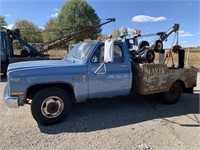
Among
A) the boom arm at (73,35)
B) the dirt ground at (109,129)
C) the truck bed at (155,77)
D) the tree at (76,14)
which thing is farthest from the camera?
the tree at (76,14)

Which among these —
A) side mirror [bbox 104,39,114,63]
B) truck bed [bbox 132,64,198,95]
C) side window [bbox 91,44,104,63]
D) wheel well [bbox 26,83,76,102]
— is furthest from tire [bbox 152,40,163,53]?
wheel well [bbox 26,83,76,102]

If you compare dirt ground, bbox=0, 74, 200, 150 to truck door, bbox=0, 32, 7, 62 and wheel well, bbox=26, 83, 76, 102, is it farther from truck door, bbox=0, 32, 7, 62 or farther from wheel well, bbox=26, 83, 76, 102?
truck door, bbox=0, 32, 7, 62

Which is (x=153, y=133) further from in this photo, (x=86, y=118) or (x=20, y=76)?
(x=20, y=76)

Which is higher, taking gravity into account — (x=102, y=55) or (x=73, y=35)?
(x=73, y=35)

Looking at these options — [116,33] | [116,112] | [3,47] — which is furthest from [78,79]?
[3,47]

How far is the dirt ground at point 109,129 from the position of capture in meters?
4.46

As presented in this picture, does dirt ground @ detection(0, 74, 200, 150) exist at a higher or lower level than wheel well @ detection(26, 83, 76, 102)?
lower

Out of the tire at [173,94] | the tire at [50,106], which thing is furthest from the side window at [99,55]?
the tire at [173,94]

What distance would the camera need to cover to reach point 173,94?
7336 millimetres

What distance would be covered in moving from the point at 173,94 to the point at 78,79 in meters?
3.32

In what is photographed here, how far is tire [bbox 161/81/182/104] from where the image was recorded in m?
7.15

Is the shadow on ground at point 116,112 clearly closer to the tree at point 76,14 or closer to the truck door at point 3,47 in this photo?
the truck door at point 3,47

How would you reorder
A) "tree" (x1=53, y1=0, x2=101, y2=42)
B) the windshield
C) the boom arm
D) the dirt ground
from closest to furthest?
1. the dirt ground
2. the windshield
3. the boom arm
4. "tree" (x1=53, y1=0, x2=101, y2=42)

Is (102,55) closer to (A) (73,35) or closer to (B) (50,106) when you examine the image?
(B) (50,106)
